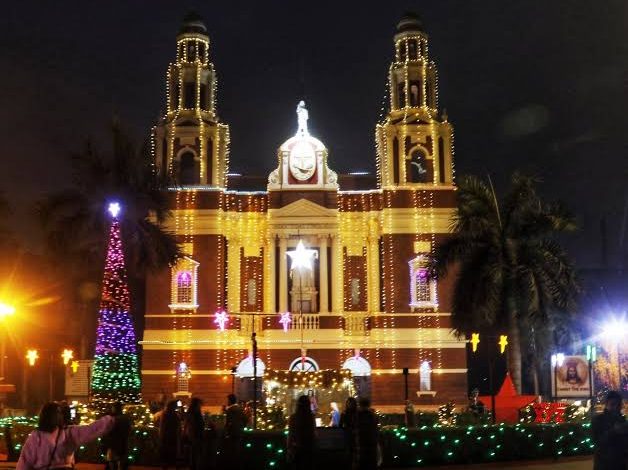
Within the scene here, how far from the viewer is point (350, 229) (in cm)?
4584

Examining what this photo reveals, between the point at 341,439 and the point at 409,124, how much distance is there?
30.9 m

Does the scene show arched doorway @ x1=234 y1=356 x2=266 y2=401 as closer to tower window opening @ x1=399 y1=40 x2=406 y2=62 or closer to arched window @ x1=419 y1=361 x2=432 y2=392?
arched window @ x1=419 y1=361 x2=432 y2=392

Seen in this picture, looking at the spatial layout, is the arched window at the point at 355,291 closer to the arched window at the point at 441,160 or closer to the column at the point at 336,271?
the column at the point at 336,271

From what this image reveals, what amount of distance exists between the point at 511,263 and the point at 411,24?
802 inches

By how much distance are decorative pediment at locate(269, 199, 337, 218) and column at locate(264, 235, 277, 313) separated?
126cm

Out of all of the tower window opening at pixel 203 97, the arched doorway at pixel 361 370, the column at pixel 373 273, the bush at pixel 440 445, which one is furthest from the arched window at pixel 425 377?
the bush at pixel 440 445

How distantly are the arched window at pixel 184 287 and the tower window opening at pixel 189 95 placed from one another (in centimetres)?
850

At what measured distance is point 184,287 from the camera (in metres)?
44.4

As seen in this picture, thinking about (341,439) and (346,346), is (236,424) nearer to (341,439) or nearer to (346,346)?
(341,439)

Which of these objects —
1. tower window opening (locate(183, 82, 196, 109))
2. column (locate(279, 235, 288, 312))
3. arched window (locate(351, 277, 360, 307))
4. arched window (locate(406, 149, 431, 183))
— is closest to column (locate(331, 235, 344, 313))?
arched window (locate(351, 277, 360, 307))

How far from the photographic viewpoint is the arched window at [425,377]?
43312mm

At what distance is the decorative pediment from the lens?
44.8m

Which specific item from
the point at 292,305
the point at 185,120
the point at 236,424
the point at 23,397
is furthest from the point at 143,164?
the point at 236,424

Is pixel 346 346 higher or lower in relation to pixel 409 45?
lower
